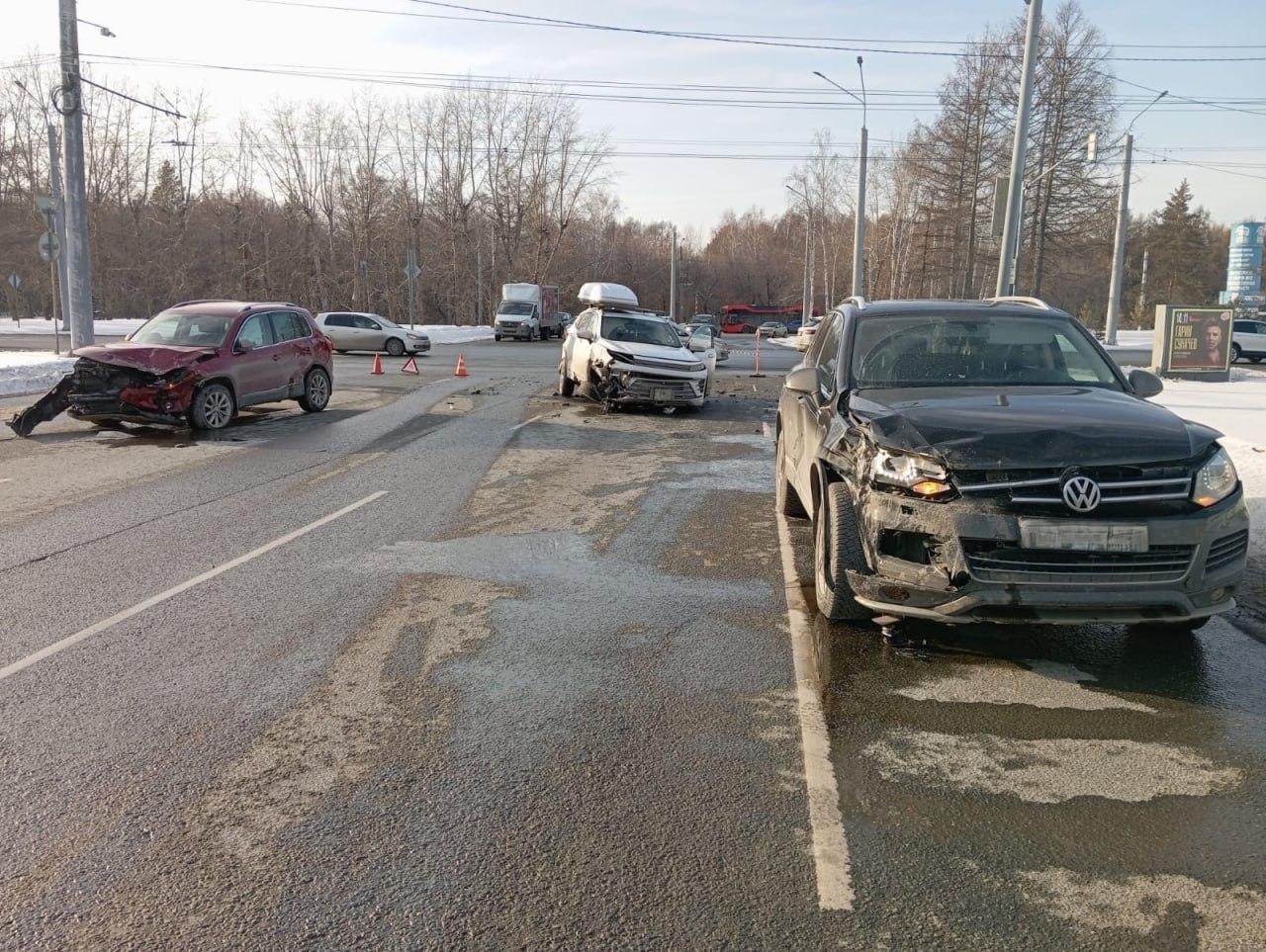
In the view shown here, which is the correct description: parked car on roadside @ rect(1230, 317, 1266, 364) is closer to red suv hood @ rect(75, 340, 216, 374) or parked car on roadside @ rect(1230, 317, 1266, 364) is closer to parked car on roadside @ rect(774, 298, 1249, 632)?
red suv hood @ rect(75, 340, 216, 374)

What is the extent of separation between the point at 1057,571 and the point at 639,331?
44.6ft

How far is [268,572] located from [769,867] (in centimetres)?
443

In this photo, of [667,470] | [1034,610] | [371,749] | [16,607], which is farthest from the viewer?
[667,470]

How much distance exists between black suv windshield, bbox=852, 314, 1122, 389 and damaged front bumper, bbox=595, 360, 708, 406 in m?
9.81

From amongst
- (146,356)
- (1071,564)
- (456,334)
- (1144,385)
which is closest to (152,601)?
(1071,564)

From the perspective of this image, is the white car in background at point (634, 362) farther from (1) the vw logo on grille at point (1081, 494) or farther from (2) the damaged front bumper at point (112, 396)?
(1) the vw logo on grille at point (1081, 494)

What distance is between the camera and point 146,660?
4746 millimetres

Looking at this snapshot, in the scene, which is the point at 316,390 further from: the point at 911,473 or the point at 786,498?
the point at 911,473

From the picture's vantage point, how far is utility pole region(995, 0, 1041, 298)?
19.2m

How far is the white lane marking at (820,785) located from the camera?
2904mm

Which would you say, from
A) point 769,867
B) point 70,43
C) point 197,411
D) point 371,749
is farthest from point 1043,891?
point 70,43

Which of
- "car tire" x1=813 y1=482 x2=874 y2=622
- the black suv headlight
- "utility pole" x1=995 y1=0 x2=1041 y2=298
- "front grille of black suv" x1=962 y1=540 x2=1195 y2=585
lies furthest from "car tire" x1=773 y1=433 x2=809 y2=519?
"utility pole" x1=995 y1=0 x2=1041 y2=298

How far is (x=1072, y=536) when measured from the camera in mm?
4266

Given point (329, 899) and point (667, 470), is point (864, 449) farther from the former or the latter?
point (667, 470)
